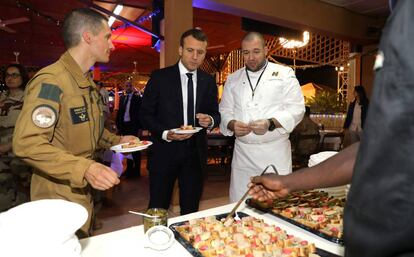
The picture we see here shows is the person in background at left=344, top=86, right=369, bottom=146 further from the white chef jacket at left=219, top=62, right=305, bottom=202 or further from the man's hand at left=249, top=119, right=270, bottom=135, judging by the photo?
the man's hand at left=249, top=119, right=270, bottom=135

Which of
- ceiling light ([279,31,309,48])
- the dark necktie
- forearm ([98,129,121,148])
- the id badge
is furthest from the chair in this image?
forearm ([98,129,121,148])

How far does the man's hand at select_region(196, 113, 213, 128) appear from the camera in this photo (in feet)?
7.31

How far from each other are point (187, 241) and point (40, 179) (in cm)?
79

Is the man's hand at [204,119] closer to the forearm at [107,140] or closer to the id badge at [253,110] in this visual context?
the id badge at [253,110]

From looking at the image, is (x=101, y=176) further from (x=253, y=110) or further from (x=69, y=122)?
(x=253, y=110)

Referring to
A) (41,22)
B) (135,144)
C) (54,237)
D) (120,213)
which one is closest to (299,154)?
(120,213)

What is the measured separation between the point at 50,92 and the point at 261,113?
1414 mm

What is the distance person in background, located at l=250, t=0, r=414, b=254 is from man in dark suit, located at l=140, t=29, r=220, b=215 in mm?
1845

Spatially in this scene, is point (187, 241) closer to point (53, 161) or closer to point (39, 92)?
point (53, 161)

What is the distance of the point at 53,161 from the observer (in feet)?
3.97

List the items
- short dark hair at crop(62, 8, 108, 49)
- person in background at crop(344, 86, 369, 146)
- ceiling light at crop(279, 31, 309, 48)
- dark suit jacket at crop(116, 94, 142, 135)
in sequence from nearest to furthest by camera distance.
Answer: short dark hair at crop(62, 8, 108, 49) < dark suit jacket at crop(116, 94, 142, 135) < person in background at crop(344, 86, 369, 146) < ceiling light at crop(279, 31, 309, 48)

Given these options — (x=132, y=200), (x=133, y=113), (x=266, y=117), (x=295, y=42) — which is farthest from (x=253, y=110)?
(x=295, y=42)

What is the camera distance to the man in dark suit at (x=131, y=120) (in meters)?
5.56

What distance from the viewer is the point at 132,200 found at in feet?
13.8
